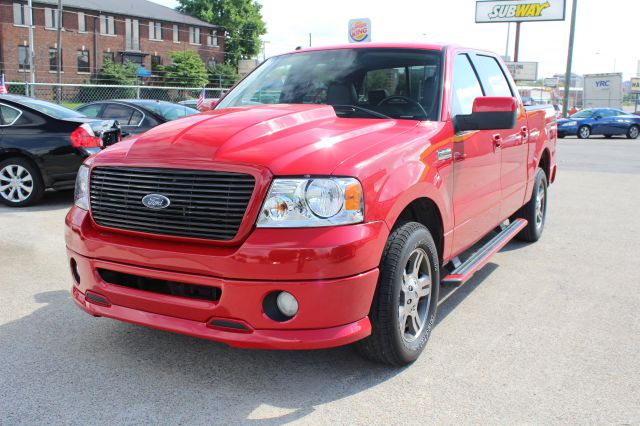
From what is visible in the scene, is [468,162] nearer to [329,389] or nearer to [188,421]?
[329,389]

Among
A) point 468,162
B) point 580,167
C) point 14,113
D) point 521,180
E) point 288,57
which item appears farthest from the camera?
point 580,167

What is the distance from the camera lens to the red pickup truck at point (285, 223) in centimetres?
292

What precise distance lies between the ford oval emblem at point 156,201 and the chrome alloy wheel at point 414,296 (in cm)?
126

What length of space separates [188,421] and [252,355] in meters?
0.80

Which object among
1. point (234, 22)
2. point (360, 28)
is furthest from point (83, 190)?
point (234, 22)

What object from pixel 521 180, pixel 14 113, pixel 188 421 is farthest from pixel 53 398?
pixel 14 113

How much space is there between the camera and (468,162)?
13.8 feet

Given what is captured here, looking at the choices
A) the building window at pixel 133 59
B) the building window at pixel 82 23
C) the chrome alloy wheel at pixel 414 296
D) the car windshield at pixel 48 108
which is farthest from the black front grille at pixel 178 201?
the building window at pixel 133 59

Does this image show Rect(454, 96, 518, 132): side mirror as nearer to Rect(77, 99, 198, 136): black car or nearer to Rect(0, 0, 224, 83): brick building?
Rect(77, 99, 198, 136): black car

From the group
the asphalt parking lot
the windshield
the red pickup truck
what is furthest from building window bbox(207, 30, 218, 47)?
the red pickup truck

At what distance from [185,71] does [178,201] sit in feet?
193

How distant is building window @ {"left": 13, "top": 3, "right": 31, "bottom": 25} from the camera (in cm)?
5312

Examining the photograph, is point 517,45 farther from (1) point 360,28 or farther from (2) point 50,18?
(2) point 50,18

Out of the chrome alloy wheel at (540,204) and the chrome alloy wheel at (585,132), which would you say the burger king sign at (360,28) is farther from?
the chrome alloy wheel at (540,204)
